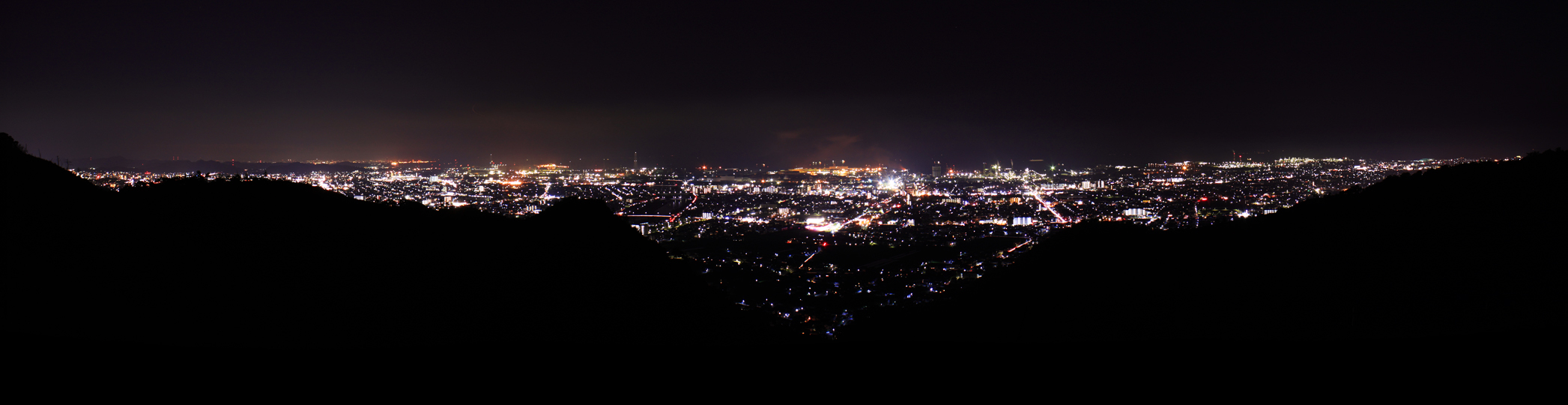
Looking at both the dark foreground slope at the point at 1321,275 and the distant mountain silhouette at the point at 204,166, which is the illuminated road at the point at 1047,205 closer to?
the dark foreground slope at the point at 1321,275

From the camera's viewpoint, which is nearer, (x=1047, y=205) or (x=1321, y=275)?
(x=1321, y=275)

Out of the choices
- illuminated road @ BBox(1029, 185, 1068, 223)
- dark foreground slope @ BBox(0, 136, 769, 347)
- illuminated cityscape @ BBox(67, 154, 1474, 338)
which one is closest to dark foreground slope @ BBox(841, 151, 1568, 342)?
illuminated cityscape @ BBox(67, 154, 1474, 338)

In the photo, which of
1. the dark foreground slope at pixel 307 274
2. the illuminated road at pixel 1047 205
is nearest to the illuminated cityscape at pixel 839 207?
the illuminated road at pixel 1047 205

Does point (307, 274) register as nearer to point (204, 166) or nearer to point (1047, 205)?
point (204, 166)

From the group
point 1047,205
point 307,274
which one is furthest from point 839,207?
point 307,274

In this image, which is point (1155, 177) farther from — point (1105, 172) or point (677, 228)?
point (677, 228)
